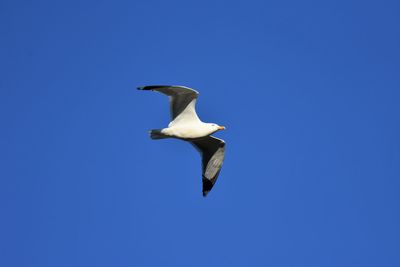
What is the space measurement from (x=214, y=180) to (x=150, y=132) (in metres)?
2.75

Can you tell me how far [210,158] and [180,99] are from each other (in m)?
2.45

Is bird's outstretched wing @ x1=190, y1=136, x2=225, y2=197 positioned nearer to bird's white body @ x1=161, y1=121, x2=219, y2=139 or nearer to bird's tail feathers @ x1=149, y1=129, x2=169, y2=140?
bird's white body @ x1=161, y1=121, x2=219, y2=139

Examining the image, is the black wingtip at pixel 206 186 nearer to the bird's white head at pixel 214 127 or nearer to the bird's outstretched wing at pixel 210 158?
the bird's outstretched wing at pixel 210 158

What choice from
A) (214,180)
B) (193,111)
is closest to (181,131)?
(193,111)

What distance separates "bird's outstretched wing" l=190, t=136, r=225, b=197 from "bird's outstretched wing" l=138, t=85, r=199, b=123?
1.33 m

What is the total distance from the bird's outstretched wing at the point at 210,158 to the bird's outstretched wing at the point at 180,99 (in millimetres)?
1326

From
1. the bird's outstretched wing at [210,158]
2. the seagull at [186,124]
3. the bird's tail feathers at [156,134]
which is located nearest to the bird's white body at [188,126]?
the seagull at [186,124]

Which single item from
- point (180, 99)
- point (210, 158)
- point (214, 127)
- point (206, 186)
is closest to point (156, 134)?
point (180, 99)

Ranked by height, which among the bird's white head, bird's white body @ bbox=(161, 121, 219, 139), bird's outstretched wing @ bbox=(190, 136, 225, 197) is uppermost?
the bird's white head

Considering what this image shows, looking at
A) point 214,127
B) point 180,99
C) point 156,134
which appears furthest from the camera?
point 214,127

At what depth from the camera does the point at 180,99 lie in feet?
57.4

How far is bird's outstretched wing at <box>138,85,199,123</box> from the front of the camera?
16922mm

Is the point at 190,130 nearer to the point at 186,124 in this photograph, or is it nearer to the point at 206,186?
the point at 186,124

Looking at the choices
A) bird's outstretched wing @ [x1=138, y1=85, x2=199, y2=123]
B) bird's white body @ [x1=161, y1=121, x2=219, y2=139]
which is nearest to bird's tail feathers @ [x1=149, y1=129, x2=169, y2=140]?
bird's white body @ [x1=161, y1=121, x2=219, y2=139]
